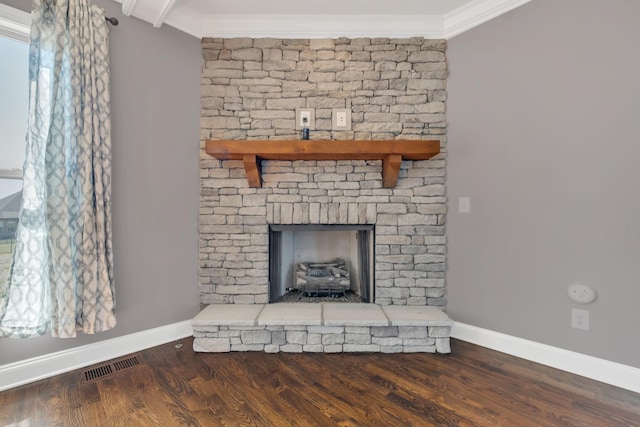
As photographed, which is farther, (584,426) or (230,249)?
(230,249)

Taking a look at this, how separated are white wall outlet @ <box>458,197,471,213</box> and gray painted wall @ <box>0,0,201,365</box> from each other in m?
2.15

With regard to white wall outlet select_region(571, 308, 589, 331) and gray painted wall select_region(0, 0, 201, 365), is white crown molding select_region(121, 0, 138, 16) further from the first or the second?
white wall outlet select_region(571, 308, 589, 331)

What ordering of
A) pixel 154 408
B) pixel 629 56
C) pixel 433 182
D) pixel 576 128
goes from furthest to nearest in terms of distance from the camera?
pixel 433 182, pixel 576 128, pixel 629 56, pixel 154 408

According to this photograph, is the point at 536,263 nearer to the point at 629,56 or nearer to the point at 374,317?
the point at 374,317

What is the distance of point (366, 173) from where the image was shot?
7.36ft

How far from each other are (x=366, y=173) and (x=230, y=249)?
130 centimetres

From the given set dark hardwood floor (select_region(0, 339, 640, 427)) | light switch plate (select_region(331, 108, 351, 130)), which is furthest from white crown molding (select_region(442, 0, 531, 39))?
dark hardwood floor (select_region(0, 339, 640, 427))

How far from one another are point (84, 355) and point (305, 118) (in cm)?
226

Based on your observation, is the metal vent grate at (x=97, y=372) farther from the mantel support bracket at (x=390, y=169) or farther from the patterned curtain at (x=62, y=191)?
the mantel support bracket at (x=390, y=169)

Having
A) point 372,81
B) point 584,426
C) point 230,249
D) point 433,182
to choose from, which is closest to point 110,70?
point 230,249

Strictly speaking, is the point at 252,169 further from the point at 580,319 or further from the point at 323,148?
the point at 580,319

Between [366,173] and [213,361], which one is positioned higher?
[366,173]

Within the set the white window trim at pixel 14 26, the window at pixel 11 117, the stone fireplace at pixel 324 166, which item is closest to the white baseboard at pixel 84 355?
the stone fireplace at pixel 324 166

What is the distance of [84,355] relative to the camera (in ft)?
5.74
